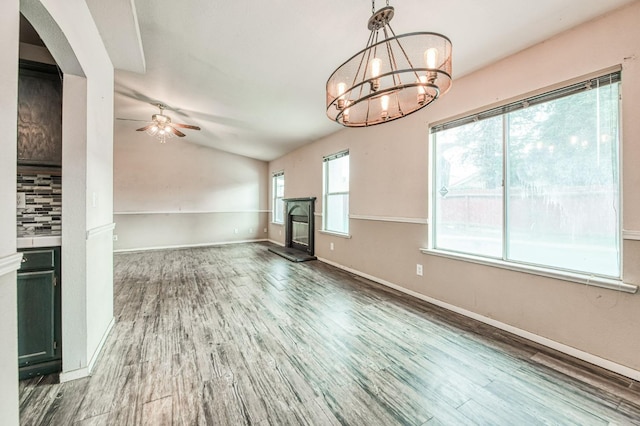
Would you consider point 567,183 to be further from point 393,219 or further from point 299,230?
point 299,230

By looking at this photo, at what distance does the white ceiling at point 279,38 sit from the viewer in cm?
186

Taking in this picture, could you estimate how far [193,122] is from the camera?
515 cm

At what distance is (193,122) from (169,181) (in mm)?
2163

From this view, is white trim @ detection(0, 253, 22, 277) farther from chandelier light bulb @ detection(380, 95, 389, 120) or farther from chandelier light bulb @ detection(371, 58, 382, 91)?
chandelier light bulb @ detection(380, 95, 389, 120)

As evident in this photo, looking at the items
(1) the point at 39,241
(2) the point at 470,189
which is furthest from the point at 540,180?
(1) the point at 39,241

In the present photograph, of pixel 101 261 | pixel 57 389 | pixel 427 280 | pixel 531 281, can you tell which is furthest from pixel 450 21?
pixel 57 389

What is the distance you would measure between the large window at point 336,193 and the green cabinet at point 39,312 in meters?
3.57

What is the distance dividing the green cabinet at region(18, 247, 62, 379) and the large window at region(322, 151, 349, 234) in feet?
11.7

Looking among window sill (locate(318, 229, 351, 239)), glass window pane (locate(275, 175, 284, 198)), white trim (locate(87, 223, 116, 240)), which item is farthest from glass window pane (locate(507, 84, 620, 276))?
glass window pane (locate(275, 175, 284, 198))

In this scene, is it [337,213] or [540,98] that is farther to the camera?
[337,213]

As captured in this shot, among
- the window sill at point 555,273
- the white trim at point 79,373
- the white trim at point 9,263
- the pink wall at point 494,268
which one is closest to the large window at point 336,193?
the pink wall at point 494,268

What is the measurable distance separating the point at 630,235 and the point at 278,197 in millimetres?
6581

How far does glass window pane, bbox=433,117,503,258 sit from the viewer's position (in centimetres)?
252

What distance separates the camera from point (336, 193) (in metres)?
4.78
